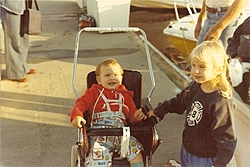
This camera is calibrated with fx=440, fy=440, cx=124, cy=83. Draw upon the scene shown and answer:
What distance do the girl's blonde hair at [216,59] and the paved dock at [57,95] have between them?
4.65 ft

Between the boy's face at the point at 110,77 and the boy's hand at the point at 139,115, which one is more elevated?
the boy's face at the point at 110,77

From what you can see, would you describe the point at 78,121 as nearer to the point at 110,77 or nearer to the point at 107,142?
the point at 107,142

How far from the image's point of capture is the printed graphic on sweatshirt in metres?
2.87

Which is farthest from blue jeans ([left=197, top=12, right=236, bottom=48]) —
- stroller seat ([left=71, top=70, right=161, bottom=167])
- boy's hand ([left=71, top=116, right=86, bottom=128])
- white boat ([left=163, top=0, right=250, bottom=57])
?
white boat ([left=163, top=0, right=250, bottom=57])

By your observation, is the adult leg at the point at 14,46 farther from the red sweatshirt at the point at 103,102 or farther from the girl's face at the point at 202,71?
the girl's face at the point at 202,71

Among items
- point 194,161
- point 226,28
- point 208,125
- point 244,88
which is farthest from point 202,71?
point 226,28

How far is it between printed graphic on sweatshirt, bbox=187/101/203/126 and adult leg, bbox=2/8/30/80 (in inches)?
136

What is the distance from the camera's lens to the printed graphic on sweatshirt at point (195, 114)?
2873 millimetres

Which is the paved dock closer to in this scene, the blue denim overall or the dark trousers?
the blue denim overall

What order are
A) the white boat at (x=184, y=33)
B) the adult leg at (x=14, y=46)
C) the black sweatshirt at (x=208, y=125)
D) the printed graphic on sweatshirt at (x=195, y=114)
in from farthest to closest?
the white boat at (x=184, y=33) → the adult leg at (x=14, y=46) → the printed graphic on sweatshirt at (x=195, y=114) → the black sweatshirt at (x=208, y=125)

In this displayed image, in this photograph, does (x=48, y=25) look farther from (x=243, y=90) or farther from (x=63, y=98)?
(x=243, y=90)

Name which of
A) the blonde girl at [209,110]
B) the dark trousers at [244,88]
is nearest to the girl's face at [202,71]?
the blonde girl at [209,110]

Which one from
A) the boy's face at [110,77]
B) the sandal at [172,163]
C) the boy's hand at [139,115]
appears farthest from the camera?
the sandal at [172,163]

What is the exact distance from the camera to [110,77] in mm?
3500
